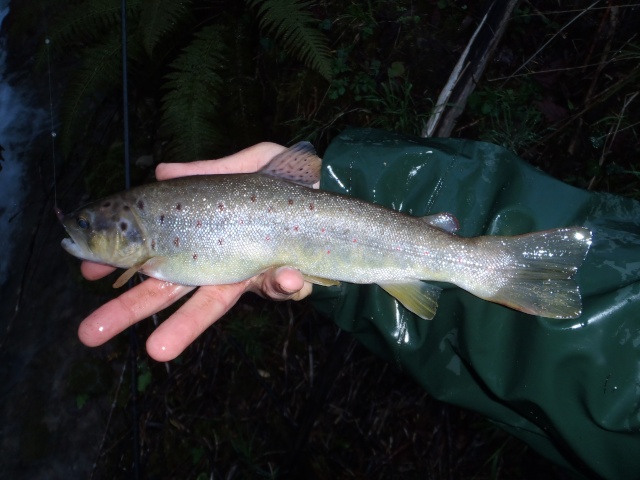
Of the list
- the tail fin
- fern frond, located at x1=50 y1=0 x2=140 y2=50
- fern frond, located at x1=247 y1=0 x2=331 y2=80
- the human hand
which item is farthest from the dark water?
the tail fin

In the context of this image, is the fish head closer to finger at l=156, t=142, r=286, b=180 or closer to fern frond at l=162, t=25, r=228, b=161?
finger at l=156, t=142, r=286, b=180

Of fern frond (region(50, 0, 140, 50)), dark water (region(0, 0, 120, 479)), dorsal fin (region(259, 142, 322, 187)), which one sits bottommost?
dark water (region(0, 0, 120, 479))

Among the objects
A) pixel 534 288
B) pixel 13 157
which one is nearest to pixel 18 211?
pixel 13 157

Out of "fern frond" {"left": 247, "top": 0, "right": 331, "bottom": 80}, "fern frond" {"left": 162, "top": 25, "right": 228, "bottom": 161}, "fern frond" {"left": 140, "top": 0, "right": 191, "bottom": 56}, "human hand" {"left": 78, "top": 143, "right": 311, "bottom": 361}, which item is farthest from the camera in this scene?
"fern frond" {"left": 162, "top": 25, "right": 228, "bottom": 161}

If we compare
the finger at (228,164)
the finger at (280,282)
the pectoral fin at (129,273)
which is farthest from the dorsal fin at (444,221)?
the pectoral fin at (129,273)

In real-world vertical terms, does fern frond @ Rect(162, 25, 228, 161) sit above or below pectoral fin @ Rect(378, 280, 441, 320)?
above

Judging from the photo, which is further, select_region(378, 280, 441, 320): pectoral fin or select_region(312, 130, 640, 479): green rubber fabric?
select_region(378, 280, 441, 320): pectoral fin

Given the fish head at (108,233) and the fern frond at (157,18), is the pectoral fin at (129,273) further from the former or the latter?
→ the fern frond at (157,18)
